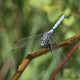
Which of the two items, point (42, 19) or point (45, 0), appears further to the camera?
point (42, 19)

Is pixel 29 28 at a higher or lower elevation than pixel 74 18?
lower

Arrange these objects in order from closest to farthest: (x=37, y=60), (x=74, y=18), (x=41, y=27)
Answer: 1. (x=74, y=18)
2. (x=37, y=60)
3. (x=41, y=27)

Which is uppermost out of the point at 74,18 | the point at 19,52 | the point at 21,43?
the point at 21,43

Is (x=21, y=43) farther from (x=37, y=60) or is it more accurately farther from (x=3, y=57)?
(x=3, y=57)

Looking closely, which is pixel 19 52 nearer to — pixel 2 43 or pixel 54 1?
pixel 2 43

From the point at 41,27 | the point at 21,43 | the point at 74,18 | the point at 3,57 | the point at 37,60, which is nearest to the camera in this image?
the point at 21,43

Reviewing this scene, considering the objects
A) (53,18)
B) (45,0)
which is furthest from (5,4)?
(53,18)

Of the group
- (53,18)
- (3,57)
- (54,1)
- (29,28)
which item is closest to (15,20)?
(29,28)
